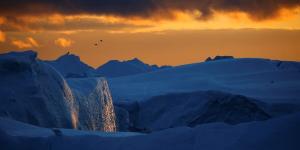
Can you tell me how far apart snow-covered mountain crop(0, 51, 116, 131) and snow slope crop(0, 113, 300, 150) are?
478 cm

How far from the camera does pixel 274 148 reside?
7656 mm

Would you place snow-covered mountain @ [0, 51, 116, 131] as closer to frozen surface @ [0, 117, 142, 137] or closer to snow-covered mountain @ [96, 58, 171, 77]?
frozen surface @ [0, 117, 142, 137]

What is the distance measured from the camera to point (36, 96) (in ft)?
49.5

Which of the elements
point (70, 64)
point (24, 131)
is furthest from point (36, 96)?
point (70, 64)

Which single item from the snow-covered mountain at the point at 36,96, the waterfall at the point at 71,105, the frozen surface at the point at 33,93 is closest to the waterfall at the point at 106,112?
the snow-covered mountain at the point at 36,96

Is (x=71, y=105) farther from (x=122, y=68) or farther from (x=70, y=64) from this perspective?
(x=122, y=68)

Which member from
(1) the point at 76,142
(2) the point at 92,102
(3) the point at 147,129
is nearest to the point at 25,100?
(2) the point at 92,102

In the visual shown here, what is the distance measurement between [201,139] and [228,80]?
3066cm

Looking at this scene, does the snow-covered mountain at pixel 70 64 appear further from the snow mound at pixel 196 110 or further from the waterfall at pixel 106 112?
the waterfall at pixel 106 112

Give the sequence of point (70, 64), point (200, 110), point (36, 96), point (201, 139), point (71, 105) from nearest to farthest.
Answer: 1. point (201, 139)
2. point (36, 96)
3. point (71, 105)
4. point (200, 110)
5. point (70, 64)

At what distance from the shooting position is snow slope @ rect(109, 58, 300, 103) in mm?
32688

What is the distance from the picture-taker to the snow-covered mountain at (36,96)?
1470cm

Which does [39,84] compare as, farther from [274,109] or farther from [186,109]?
[274,109]

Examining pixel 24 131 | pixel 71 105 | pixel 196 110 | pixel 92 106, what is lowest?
pixel 196 110
